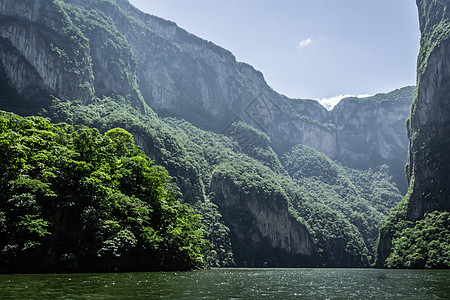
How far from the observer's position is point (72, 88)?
139 meters

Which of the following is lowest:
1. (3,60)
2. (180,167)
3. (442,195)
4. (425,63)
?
(442,195)

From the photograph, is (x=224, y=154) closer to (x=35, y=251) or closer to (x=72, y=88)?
(x=72, y=88)

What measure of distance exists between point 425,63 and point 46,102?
150640mm

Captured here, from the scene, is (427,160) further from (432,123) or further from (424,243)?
(424,243)

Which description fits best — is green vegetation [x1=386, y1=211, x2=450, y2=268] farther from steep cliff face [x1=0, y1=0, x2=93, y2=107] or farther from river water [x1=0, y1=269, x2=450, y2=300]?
steep cliff face [x1=0, y1=0, x2=93, y2=107]

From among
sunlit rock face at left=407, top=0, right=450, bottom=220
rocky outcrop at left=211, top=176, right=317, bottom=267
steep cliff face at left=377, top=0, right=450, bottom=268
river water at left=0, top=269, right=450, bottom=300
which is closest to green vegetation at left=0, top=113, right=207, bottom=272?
river water at left=0, top=269, right=450, bottom=300

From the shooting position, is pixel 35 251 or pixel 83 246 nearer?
pixel 35 251

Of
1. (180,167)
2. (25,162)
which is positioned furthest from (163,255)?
(180,167)

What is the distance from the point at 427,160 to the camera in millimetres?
124938

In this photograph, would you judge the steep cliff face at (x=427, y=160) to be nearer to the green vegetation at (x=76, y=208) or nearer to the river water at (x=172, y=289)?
the green vegetation at (x=76, y=208)

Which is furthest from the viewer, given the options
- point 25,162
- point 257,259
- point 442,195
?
point 257,259

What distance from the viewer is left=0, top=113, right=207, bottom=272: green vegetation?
27875 mm

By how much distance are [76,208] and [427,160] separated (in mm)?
128298

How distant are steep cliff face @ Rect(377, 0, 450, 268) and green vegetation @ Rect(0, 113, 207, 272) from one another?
85662mm
